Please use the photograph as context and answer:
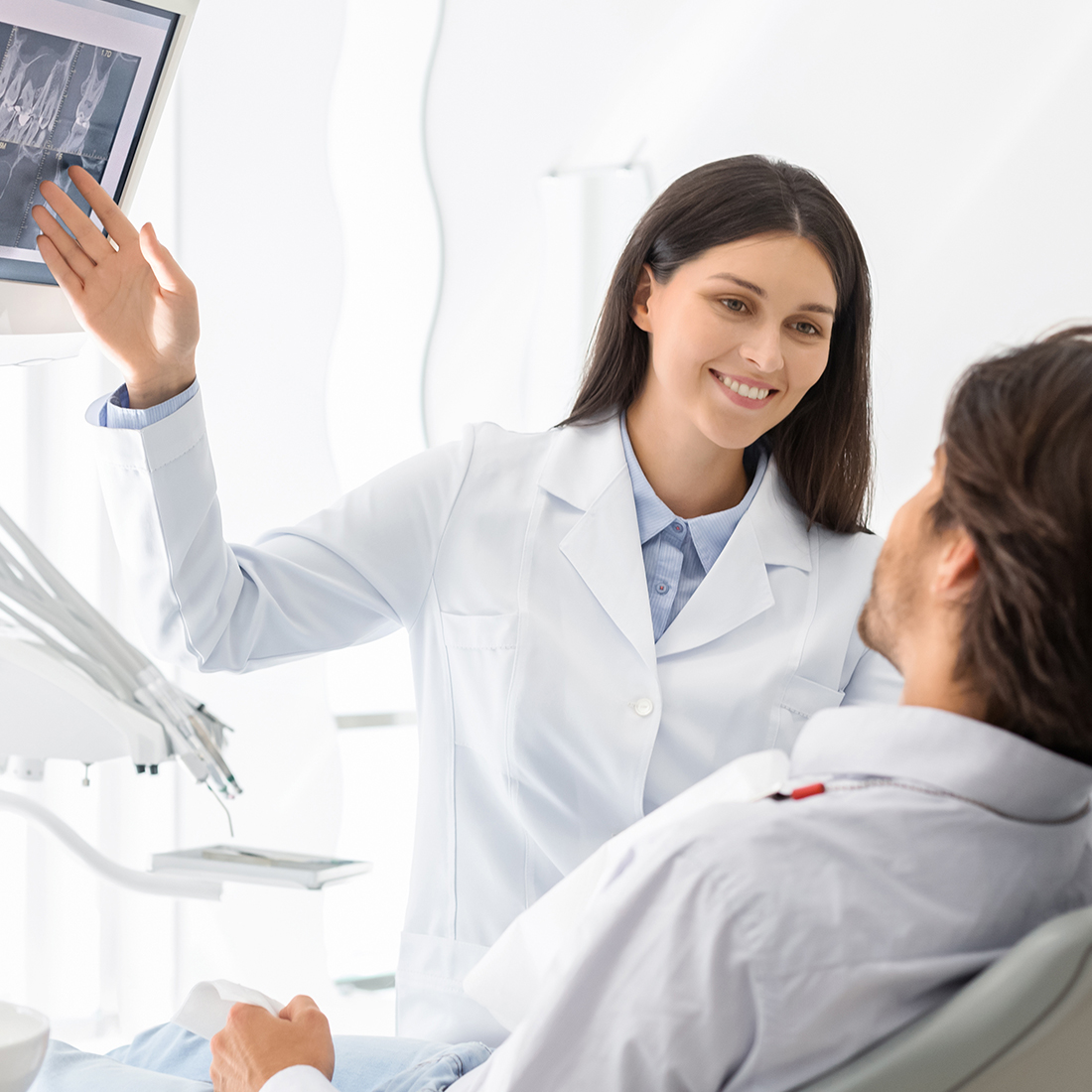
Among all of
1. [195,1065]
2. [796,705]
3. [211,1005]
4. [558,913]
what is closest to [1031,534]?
[558,913]

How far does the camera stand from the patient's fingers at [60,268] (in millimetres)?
975

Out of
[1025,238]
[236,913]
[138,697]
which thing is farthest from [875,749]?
[236,913]

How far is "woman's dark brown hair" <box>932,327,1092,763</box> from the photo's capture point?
67 cm

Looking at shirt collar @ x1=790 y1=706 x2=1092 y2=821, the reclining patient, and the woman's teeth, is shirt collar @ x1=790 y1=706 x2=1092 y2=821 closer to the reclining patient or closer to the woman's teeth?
the reclining patient

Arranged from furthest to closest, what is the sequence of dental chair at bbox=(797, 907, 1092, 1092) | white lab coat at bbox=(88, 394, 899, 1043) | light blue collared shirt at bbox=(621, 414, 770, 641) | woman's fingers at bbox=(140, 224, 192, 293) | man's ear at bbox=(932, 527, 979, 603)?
1. light blue collared shirt at bbox=(621, 414, 770, 641)
2. white lab coat at bbox=(88, 394, 899, 1043)
3. woman's fingers at bbox=(140, 224, 192, 293)
4. man's ear at bbox=(932, 527, 979, 603)
5. dental chair at bbox=(797, 907, 1092, 1092)

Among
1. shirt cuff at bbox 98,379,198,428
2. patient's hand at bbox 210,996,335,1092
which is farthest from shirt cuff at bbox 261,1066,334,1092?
shirt cuff at bbox 98,379,198,428

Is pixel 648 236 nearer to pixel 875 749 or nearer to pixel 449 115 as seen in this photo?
pixel 875 749

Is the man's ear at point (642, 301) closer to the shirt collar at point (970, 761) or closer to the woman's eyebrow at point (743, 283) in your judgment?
the woman's eyebrow at point (743, 283)

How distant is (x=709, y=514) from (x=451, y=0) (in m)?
1.48

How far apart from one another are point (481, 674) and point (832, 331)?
595 mm

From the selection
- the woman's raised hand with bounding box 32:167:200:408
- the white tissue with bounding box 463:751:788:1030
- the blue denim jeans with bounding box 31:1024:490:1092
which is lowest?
the blue denim jeans with bounding box 31:1024:490:1092

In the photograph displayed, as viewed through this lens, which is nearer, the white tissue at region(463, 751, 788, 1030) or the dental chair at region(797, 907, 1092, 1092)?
the dental chair at region(797, 907, 1092, 1092)

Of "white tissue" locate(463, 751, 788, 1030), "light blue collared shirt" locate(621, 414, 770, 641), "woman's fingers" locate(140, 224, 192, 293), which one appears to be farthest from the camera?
"light blue collared shirt" locate(621, 414, 770, 641)

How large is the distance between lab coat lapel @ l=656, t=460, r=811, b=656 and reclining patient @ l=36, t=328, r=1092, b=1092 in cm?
48
